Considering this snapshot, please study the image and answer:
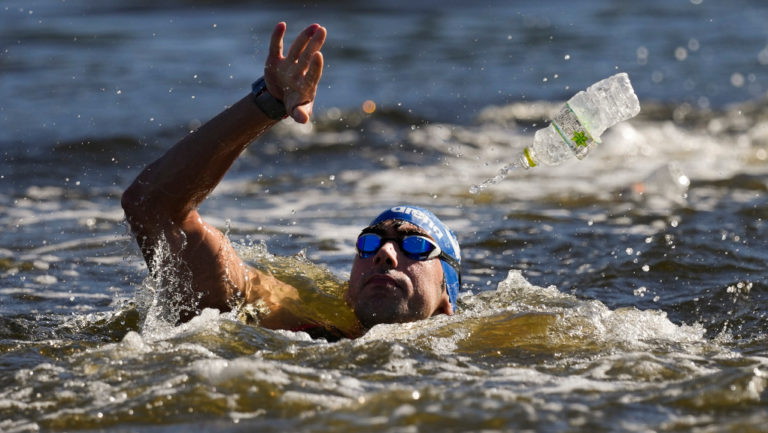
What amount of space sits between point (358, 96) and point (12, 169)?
6444 mm

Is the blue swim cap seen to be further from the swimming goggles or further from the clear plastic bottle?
the clear plastic bottle

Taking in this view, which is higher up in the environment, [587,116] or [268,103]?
[268,103]

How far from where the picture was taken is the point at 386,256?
6.59 m

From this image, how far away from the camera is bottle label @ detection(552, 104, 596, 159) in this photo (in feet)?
22.6

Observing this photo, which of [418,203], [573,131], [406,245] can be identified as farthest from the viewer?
[418,203]

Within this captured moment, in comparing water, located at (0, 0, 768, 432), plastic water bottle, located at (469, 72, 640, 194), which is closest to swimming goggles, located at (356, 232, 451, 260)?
water, located at (0, 0, 768, 432)

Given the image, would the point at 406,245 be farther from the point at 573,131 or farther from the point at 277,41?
the point at 277,41

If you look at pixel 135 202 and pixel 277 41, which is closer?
pixel 277 41

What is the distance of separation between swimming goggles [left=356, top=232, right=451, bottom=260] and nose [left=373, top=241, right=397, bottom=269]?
67 mm

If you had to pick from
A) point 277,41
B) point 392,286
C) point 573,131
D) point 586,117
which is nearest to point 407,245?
point 392,286

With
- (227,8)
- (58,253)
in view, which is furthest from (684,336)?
(227,8)

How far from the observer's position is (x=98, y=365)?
562cm

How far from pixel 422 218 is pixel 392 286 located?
780 mm

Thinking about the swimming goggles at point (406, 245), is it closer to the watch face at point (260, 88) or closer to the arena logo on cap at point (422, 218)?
the arena logo on cap at point (422, 218)
